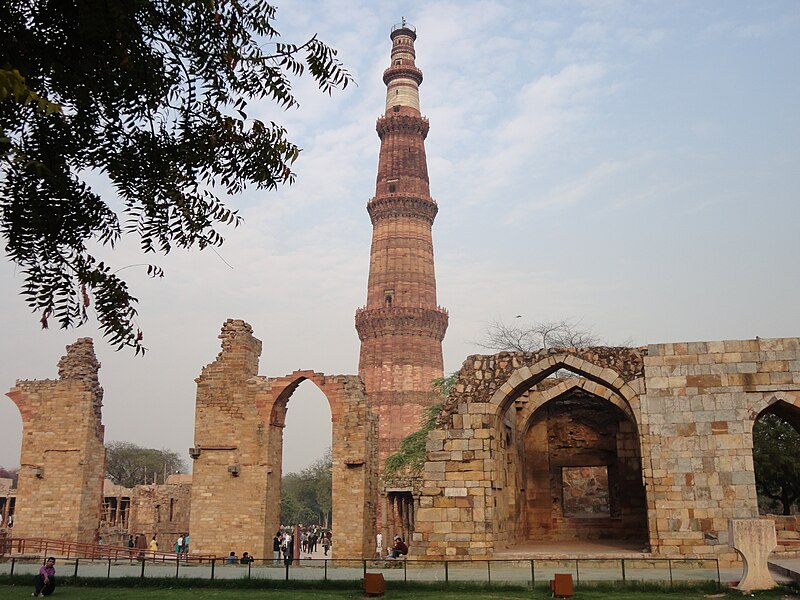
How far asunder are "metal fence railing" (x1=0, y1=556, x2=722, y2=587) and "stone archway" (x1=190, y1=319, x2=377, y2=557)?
6176 mm

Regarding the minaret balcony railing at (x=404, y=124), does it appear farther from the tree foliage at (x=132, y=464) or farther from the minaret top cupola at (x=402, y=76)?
the tree foliage at (x=132, y=464)

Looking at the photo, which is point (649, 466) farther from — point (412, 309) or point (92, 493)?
point (412, 309)

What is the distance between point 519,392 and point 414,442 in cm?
1314

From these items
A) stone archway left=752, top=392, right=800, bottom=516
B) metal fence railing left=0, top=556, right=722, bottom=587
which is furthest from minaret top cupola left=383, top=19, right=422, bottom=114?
metal fence railing left=0, top=556, right=722, bottom=587

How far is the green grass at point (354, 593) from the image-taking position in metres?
9.15

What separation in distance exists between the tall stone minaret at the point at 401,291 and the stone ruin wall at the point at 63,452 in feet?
48.7

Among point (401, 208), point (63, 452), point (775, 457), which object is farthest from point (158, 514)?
point (775, 457)

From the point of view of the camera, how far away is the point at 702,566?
12.2m

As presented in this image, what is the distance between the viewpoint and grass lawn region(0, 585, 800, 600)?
911 cm

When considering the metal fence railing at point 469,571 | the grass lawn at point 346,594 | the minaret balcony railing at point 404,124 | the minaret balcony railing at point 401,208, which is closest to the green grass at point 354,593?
the grass lawn at point 346,594

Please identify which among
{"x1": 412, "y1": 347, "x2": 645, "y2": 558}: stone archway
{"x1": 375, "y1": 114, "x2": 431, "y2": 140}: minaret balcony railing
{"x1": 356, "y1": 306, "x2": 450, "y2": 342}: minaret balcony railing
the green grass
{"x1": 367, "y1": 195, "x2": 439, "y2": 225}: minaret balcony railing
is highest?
{"x1": 375, "y1": 114, "x2": 431, "y2": 140}: minaret balcony railing

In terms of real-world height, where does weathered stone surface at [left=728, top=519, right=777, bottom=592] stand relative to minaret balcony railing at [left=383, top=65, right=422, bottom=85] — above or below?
below

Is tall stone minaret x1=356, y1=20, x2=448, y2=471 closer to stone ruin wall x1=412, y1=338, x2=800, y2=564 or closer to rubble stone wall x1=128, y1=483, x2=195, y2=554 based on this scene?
rubble stone wall x1=128, y1=483, x2=195, y2=554

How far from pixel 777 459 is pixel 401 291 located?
1814 cm
